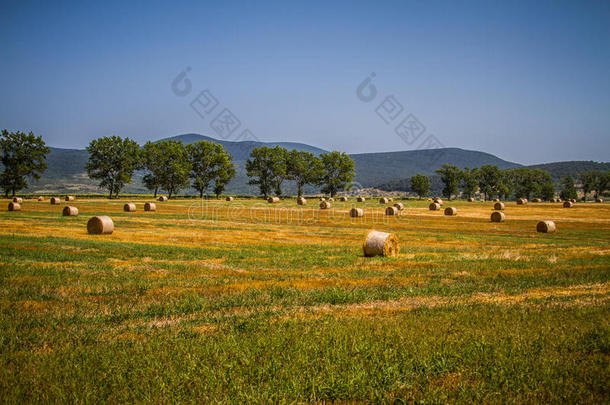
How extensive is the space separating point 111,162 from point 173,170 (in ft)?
52.5

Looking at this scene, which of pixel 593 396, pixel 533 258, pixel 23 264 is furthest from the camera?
pixel 533 258

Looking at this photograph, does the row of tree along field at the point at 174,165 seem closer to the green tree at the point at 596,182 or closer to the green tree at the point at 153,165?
the green tree at the point at 153,165

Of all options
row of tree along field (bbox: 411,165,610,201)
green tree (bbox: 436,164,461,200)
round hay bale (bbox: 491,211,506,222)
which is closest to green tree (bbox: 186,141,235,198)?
row of tree along field (bbox: 411,165,610,201)

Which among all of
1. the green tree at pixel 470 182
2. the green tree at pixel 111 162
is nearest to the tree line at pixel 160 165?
the green tree at pixel 111 162

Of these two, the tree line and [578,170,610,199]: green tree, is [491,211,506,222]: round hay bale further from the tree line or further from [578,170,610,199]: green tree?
[578,170,610,199]: green tree

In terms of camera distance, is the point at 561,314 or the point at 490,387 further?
the point at 561,314

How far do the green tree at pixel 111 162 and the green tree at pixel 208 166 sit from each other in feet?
57.7

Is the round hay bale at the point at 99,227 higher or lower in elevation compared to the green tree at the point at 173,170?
lower

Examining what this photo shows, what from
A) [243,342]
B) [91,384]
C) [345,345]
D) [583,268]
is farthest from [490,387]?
[583,268]

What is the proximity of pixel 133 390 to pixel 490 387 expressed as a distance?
15.5 ft

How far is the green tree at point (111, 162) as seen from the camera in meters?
102

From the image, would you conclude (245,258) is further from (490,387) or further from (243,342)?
(490,387)

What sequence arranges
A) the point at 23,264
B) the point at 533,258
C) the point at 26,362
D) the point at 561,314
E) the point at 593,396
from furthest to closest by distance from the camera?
the point at 533,258
the point at 23,264
the point at 561,314
the point at 26,362
the point at 593,396

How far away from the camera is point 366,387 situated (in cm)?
524
